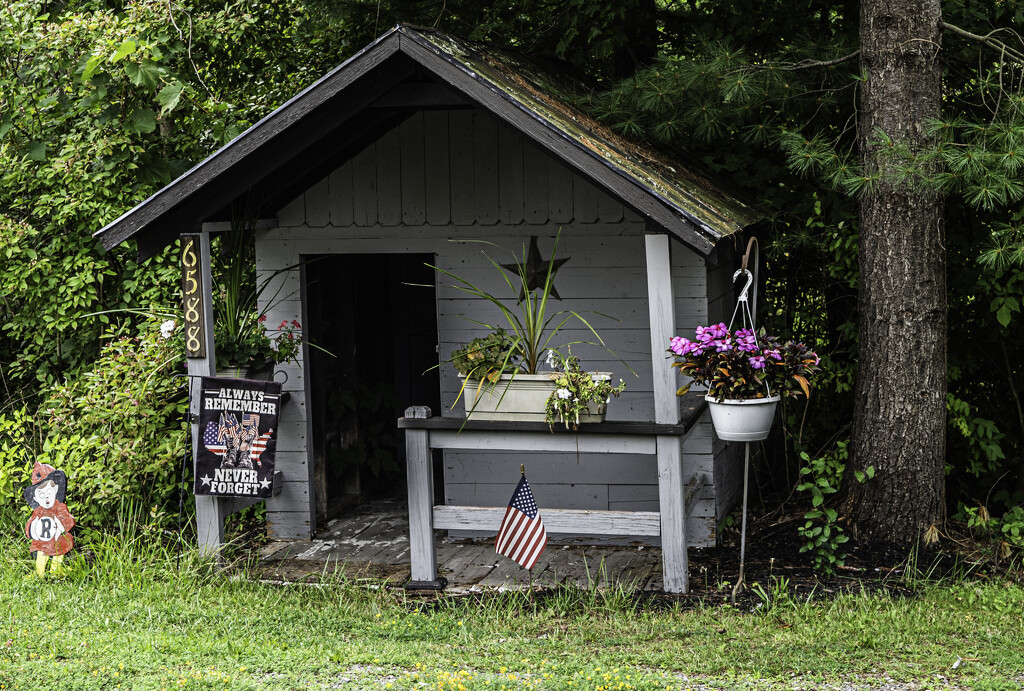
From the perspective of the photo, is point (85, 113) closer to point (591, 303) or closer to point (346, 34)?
point (346, 34)

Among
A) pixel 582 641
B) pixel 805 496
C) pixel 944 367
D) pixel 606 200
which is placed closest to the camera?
pixel 582 641

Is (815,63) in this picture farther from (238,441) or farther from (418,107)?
(238,441)

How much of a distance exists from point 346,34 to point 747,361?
18.5 feet

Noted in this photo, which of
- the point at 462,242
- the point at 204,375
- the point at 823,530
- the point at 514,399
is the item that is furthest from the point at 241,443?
the point at 823,530

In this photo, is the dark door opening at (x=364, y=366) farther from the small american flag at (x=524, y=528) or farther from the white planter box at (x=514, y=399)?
the small american flag at (x=524, y=528)

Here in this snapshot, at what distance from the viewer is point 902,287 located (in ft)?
20.3

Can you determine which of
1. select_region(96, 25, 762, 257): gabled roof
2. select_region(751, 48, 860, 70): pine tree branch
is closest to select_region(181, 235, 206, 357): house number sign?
select_region(96, 25, 762, 257): gabled roof

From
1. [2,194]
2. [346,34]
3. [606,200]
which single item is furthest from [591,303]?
[2,194]

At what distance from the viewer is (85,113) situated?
848 cm

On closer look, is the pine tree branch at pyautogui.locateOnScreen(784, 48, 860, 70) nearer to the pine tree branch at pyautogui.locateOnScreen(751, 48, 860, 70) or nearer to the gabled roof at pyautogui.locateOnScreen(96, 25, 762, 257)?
the pine tree branch at pyautogui.locateOnScreen(751, 48, 860, 70)

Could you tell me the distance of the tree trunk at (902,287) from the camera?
6.14 meters

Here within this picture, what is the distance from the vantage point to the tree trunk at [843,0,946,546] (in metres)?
6.14

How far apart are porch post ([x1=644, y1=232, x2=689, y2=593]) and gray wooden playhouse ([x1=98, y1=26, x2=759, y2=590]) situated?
16mm

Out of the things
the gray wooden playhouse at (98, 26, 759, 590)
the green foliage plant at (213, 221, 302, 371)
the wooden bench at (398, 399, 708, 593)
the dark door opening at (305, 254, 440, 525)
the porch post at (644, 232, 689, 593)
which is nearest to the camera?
Answer: the porch post at (644, 232, 689, 593)
